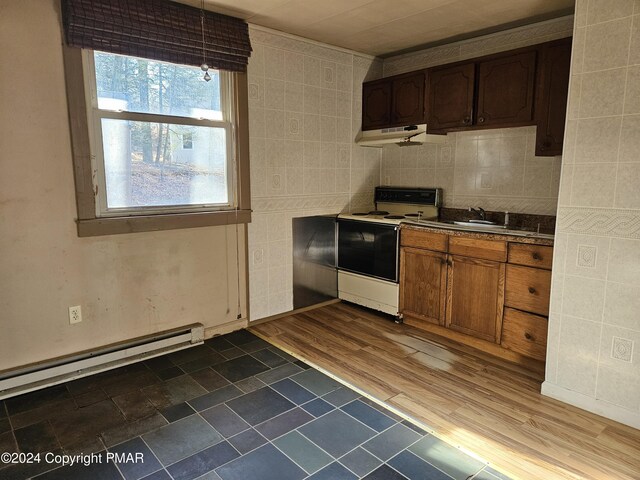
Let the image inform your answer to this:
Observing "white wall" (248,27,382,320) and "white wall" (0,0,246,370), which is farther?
"white wall" (248,27,382,320)

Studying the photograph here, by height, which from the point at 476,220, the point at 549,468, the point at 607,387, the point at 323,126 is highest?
the point at 323,126

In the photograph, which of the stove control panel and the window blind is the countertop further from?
the window blind

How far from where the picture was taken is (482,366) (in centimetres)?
277

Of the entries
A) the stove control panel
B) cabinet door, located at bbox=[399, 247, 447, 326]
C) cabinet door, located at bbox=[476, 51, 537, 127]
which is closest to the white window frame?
cabinet door, located at bbox=[399, 247, 447, 326]

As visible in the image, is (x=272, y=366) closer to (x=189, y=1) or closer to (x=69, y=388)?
(x=69, y=388)

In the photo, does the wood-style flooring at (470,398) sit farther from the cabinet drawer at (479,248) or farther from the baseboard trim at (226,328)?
the cabinet drawer at (479,248)

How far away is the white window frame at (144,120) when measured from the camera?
2.52 m

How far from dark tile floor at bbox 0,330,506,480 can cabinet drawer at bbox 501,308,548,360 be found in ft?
3.58

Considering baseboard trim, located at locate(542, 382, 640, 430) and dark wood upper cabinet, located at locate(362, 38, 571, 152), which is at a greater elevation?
dark wood upper cabinet, located at locate(362, 38, 571, 152)

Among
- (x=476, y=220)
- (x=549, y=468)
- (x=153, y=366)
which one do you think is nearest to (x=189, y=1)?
(x=153, y=366)

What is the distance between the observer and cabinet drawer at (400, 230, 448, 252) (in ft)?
10.3

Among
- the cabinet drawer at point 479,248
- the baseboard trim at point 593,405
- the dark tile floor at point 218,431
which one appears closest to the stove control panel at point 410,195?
the cabinet drawer at point 479,248

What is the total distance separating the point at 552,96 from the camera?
272cm

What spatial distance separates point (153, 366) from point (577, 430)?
2494 millimetres
